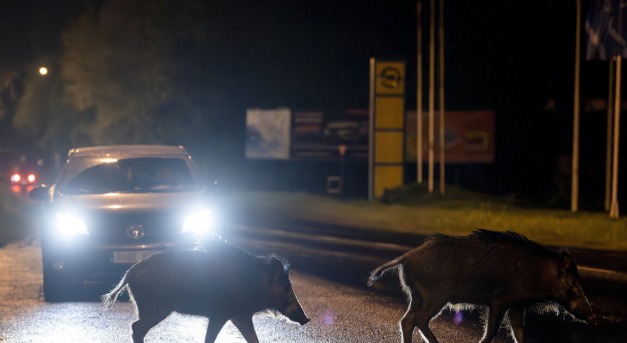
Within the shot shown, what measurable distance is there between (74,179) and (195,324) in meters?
3.87

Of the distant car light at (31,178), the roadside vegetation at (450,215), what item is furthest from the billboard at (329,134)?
the distant car light at (31,178)

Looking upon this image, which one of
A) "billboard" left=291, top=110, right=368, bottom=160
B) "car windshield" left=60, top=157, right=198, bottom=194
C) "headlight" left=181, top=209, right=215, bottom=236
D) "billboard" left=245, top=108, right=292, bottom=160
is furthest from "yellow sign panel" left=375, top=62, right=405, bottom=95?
"headlight" left=181, top=209, right=215, bottom=236

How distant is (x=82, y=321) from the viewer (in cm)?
1005

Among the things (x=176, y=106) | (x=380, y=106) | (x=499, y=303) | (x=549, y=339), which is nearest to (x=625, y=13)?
(x=380, y=106)

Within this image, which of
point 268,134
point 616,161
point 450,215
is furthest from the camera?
point 268,134

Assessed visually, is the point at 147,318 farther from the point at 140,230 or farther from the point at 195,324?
the point at 140,230

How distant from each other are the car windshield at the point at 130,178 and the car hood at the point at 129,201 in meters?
0.24

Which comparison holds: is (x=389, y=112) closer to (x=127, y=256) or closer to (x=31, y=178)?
(x=31, y=178)

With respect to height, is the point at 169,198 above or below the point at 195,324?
above

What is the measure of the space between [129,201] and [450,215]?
14.3 m

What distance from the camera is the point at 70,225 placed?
12.0 meters

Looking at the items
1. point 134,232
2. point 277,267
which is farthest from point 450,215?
point 277,267

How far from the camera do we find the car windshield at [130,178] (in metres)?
12.8

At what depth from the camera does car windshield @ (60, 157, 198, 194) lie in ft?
41.9
